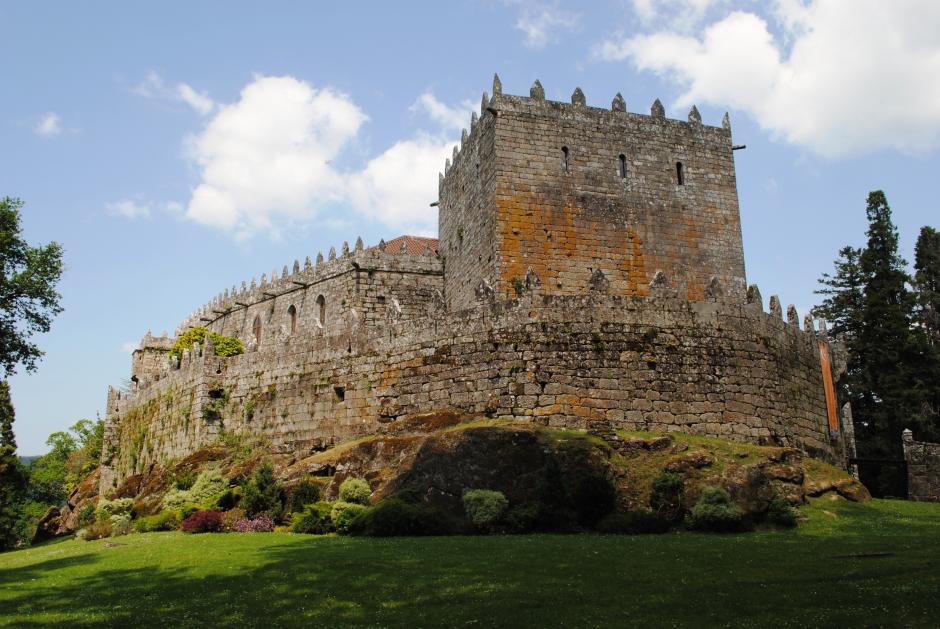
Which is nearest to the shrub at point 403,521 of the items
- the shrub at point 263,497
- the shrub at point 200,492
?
the shrub at point 263,497

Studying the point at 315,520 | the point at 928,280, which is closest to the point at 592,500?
the point at 315,520

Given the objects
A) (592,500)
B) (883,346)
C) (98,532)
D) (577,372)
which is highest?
Result: (883,346)

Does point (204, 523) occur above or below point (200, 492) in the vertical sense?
below

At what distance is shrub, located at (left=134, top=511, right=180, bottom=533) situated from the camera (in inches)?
991

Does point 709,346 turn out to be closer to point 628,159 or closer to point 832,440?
point 832,440

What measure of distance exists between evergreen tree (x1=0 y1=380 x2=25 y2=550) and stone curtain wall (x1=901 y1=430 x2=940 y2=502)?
1495 inches

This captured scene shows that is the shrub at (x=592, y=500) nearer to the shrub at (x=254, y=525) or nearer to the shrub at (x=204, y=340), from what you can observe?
Answer: the shrub at (x=254, y=525)

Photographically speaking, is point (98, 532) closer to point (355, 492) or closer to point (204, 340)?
point (355, 492)

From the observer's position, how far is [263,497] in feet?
78.4

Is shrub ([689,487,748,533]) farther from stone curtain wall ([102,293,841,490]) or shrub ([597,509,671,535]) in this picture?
stone curtain wall ([102,293,841,490])

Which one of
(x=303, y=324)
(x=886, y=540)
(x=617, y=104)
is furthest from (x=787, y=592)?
(x=303, y=324)

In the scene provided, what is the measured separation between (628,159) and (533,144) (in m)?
4.04

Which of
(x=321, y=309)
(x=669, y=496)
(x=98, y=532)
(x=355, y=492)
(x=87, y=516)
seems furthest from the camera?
(x=321, y=309)

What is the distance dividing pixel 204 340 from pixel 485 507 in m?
33.3
